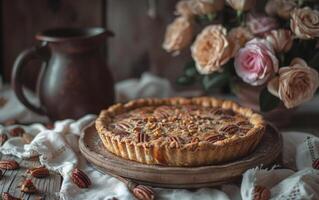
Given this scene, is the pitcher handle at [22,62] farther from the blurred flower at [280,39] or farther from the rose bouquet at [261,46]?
the blurred flower at [280,39]

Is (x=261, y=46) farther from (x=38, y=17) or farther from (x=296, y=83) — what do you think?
(x=38, y=17)

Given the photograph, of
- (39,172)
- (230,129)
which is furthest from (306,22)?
(39,172)

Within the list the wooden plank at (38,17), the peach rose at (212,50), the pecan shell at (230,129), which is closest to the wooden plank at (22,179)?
the pecan shell at (230,129)

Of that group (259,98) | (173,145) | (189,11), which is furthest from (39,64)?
(173,145)

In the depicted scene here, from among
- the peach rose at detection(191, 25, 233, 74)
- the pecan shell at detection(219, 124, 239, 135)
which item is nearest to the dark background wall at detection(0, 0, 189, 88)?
the peach rose at detection(191, 25, 233, 74)

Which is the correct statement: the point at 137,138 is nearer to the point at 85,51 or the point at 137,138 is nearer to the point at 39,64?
the point at 85,51

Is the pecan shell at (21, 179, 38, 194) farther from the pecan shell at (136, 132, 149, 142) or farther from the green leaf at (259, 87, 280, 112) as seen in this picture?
the green leaf at (259, 87, 280, 112)
